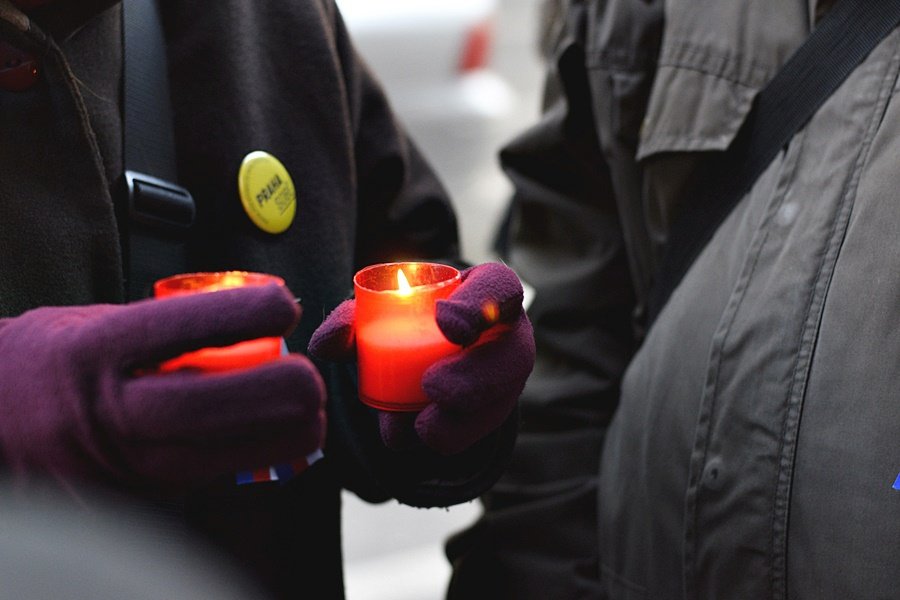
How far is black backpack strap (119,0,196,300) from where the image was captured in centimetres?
88

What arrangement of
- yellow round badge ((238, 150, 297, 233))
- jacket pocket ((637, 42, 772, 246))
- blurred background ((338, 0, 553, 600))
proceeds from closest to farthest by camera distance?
yellow round badge ((238, 150, 297, 233)) < jacket pocket ((637, 42, 772, 246)) < blurred background ((338, 0, 553, 600))

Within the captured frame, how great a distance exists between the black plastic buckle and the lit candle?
263 mm

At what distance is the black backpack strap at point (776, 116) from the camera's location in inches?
40.6

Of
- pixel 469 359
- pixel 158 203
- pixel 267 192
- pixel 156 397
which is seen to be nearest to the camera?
pixel 156 397

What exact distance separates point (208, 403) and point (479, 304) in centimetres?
21

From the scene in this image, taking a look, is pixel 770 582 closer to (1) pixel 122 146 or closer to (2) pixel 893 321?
(2) pixel 893 321

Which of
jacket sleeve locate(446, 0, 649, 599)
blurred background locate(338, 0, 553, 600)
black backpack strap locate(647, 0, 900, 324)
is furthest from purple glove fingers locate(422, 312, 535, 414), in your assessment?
blurred background locate(338, 0, 553, 600)

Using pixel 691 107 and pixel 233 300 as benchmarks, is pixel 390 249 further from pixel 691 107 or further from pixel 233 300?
pixel 233 300

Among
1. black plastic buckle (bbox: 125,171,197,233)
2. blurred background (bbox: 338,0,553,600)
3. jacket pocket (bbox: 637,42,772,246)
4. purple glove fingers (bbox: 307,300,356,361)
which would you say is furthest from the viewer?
blurred background (bbox: 338,0,553,600)

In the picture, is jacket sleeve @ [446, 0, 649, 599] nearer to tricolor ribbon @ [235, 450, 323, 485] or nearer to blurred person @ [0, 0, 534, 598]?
blurred person @ [0, 0, 534, 598]

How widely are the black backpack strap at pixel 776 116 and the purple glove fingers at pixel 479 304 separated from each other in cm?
48

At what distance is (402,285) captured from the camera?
0.73 meters

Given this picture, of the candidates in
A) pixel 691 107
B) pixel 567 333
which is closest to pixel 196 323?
pixel 691 107

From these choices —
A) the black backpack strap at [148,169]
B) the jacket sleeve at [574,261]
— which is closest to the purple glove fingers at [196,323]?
the black backpack strap at [148,169]
